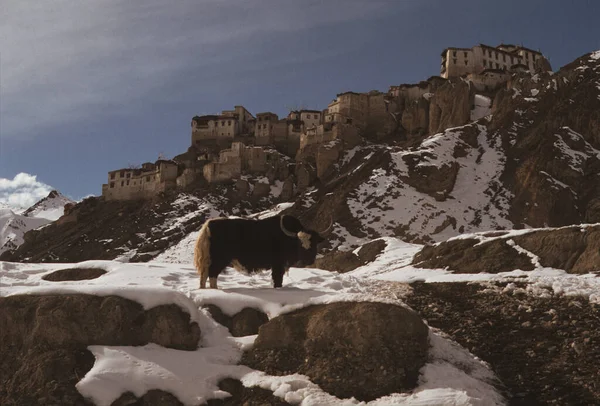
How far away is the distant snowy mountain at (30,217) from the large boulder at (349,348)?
154m

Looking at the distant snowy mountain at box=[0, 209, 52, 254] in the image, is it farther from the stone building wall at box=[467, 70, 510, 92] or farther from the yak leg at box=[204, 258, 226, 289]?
the yak leg at box=[204, 258, 226, 289]

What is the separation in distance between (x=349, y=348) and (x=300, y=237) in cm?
567

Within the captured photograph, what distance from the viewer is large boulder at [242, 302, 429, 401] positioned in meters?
10.0

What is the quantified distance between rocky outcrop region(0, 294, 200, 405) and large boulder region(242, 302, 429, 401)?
1830 mm

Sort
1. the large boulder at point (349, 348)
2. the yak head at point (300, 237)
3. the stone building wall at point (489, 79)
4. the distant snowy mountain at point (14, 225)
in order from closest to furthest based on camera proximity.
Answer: the large boulder at point (349, 348) < the yak head at point (300, 237) < the stone building wall at point (489, 79) < the distant snowy mountain at point (14, 225)

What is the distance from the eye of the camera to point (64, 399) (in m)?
10.0

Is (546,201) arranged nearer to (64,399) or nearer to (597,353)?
(597,353)

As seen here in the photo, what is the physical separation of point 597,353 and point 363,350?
166 inches

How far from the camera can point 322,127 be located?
9338cm

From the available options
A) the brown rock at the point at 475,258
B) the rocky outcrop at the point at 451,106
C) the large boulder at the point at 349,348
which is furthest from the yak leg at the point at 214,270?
the rocky outcrop at the point at 451,106

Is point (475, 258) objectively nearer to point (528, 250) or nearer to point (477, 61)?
point (528, 250)

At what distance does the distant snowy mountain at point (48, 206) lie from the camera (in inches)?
7395

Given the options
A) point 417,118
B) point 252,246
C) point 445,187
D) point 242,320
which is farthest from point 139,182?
point 242,320

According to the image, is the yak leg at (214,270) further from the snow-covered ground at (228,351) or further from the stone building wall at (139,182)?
the stone building wall at (139,182)
